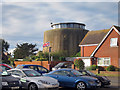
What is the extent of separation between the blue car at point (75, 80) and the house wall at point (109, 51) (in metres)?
19.8

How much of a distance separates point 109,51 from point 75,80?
21.5 m

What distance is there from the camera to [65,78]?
1409 cm

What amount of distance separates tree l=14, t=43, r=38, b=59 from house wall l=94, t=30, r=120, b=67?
104 ft

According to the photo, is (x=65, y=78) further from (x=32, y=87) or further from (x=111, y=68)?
(x=111, y=68)

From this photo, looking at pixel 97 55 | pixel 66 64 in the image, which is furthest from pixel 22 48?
pixel 97 55

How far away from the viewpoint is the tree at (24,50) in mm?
61597

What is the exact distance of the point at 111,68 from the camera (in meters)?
31.1

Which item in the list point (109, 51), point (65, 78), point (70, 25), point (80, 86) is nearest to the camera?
point (80, 86)

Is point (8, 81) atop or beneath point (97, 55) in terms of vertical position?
beneath

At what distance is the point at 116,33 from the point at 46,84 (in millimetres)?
23372

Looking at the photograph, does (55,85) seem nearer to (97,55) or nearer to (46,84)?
(46,84)

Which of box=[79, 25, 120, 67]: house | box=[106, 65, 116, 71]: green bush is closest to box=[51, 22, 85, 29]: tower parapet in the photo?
box=[79, 25, 120, 67]: house

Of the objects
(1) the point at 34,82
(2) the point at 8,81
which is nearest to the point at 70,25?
(1) the point at 34,82

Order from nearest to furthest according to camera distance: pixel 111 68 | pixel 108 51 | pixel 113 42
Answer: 1. pixel 111 68
2. pixel 113 42
3. pixel 108 51
